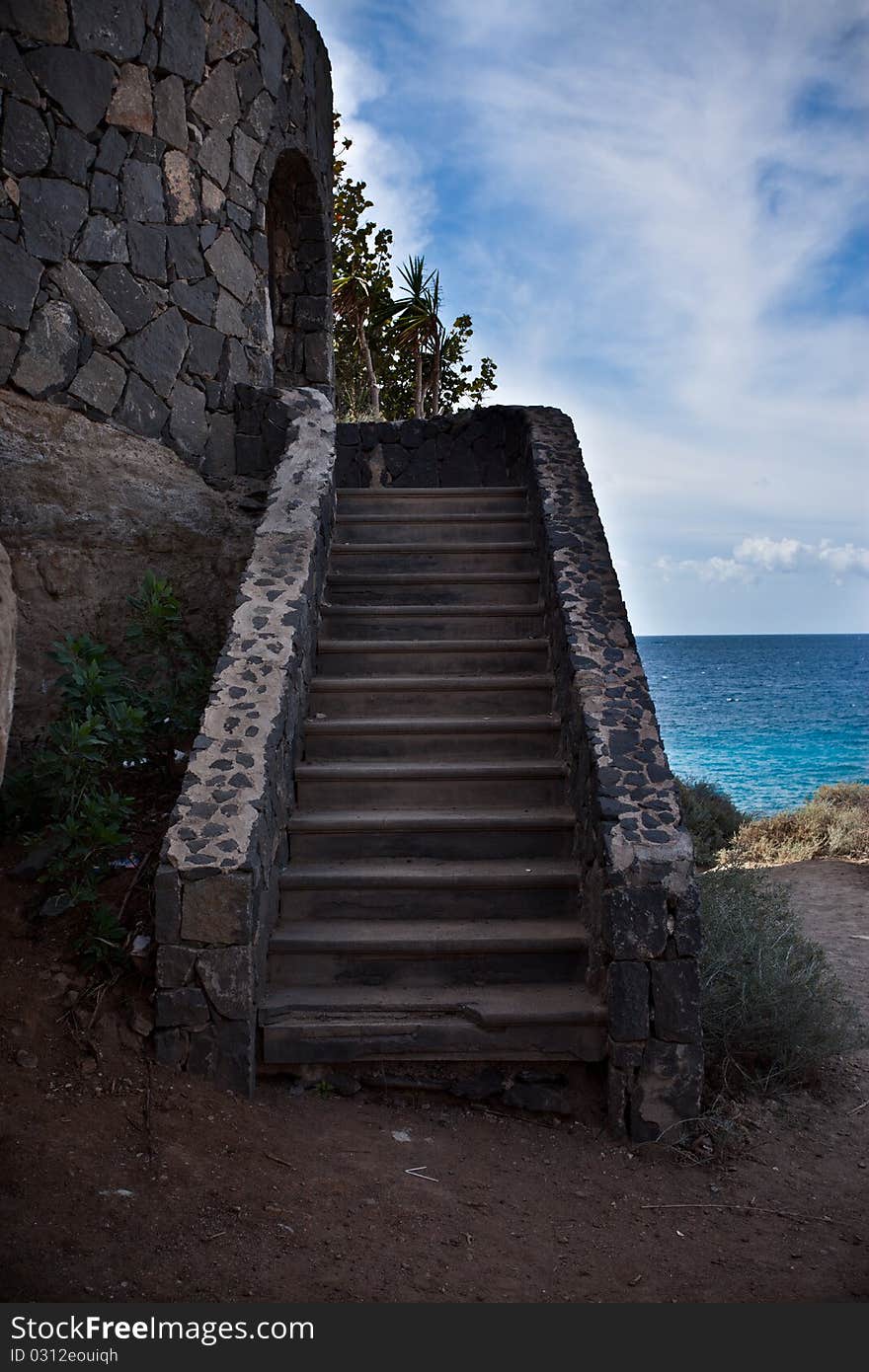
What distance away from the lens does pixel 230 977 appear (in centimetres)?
380

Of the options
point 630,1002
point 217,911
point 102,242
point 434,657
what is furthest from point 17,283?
point 630,1002

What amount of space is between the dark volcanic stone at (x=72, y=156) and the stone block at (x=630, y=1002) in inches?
213

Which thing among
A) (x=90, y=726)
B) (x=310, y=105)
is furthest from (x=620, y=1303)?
(x=310, y=105)

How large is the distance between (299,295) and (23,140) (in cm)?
408

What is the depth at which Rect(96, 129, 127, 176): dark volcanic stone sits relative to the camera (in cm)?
614

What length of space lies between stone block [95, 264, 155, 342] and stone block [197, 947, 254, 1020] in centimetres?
414

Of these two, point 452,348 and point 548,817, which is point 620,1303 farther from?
point 452,348

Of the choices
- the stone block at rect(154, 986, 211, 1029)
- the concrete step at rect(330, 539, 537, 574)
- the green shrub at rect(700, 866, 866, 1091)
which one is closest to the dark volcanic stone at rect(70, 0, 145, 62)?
the concrete step at rect(330, 539, 537, 574)

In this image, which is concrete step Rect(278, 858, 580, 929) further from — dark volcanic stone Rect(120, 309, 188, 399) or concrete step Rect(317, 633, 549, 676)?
dark volcanic stone Rect(120, 309, 188, 399)

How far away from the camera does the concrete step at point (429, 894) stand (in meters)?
4.53

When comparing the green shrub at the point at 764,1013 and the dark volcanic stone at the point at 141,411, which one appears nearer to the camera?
the green shrub at the point at 764,1013

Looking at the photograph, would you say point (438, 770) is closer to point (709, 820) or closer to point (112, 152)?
point (112, 152)

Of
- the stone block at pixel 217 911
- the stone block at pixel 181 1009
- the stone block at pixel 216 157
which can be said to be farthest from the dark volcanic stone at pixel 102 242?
the stone block at pixel 181 1009

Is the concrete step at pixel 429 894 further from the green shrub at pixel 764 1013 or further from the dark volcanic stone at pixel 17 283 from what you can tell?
the dark volcanic stone at pixel 17 283
